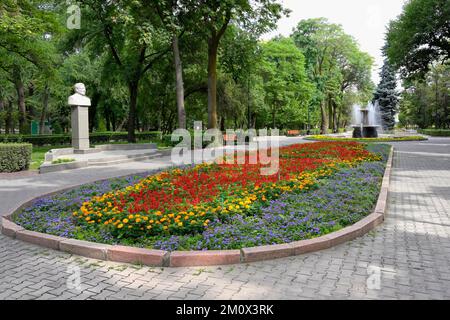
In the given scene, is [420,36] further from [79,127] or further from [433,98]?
[433,98]

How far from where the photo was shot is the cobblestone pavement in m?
3.94

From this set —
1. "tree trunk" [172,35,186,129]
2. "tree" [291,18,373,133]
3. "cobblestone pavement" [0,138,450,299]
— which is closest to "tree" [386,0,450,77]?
"tree trunk" [172,35,186,129]

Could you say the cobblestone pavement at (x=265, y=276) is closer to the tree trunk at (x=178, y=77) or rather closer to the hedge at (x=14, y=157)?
the hedge at (x=14, y=157)

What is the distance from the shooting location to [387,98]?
198 feet

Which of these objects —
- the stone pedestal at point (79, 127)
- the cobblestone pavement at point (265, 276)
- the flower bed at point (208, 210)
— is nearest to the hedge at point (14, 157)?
the stone pedestal at point (79, 127)

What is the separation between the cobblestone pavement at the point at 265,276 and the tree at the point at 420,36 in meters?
25.7

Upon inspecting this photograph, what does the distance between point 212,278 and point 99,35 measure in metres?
25.9

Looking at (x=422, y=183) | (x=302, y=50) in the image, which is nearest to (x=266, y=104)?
(x=302, y=50)

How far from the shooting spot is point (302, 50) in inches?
2024

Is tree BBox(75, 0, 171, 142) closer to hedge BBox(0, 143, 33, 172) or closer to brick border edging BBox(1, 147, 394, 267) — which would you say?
hedge BBox(0, 143, 33, 172)

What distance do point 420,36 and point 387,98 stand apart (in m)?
34.4

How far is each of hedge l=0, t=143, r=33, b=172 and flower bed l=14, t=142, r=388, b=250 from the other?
6.35 m

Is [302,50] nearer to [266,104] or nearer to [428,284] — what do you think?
[266,104]

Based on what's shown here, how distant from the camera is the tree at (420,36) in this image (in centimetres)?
2653
